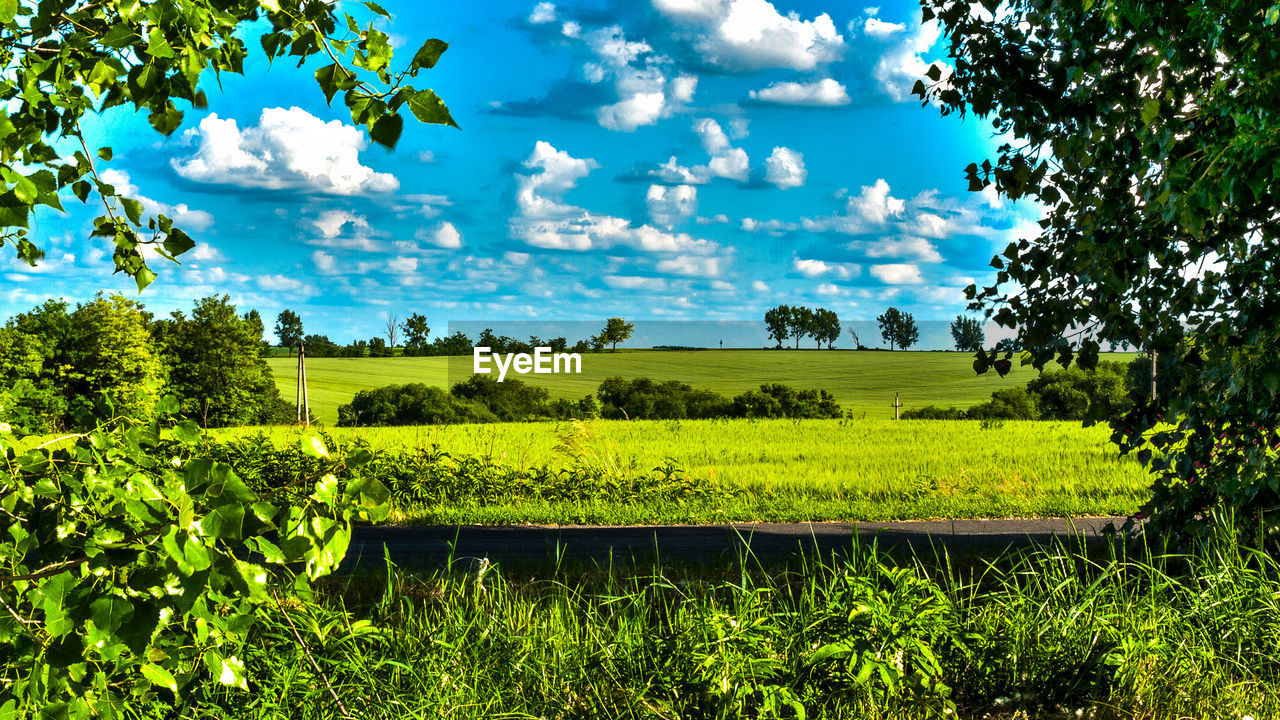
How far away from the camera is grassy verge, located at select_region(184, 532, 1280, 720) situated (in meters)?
3.08

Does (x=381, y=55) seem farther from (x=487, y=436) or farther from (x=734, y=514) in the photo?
(x=487, y=436)

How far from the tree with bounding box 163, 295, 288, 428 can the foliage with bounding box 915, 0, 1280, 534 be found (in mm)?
30066

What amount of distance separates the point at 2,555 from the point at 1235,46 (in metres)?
5.17

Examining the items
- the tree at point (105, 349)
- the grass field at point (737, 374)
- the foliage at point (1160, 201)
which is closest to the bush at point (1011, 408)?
the grass field at point (737, 374)

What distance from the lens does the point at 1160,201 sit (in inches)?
137

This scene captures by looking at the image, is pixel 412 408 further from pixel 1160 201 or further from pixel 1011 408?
pixel 1160 201

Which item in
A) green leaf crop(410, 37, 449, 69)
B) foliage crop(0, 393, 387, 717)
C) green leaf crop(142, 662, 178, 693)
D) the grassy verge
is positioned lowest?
the grassy verge

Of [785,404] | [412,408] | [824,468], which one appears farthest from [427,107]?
[785,404]

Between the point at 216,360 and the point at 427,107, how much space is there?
31983mm

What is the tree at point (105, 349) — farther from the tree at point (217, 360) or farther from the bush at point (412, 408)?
the bush at point (412, 408)

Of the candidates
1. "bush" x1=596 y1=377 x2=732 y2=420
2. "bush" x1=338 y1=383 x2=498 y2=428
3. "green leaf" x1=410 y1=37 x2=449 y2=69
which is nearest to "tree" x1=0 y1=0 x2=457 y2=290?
"green leaf" x1=410 y1=37 x2=449 y2=69

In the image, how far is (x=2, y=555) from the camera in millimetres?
2432

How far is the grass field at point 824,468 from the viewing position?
380 inches

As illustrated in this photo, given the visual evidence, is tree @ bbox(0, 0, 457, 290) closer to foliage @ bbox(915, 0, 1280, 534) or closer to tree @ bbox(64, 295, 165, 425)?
foliage @ bbox(915, 0, 1280, 534)
